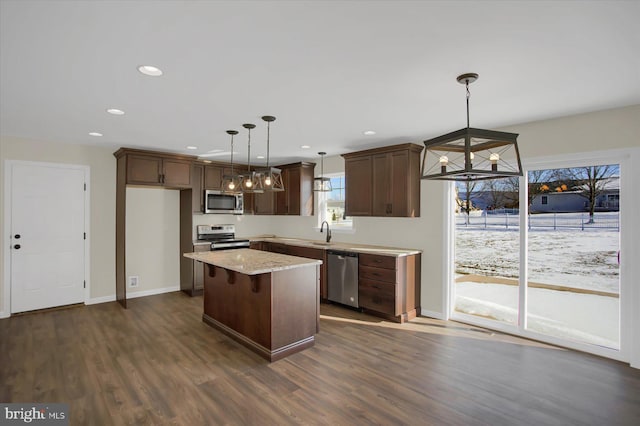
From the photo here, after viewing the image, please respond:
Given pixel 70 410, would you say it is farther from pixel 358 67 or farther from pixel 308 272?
pixel 358 67

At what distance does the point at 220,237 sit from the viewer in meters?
6.39

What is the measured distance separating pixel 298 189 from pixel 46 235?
3962mm

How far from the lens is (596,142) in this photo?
3340 mm

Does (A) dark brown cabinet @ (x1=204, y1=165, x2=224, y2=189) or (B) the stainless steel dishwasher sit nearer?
(B) the stainless steel dishwasher

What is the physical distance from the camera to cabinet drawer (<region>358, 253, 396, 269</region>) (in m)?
4.41

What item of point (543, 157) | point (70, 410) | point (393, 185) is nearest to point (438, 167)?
point (393, 185)

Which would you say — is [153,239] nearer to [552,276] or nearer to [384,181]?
[384,181]

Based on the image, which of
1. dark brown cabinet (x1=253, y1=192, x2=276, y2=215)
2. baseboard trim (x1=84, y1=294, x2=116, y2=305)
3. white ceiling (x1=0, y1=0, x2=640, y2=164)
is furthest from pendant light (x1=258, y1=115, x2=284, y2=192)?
baseboard trim (x1=84, y1=294, x2=116, y2=305)

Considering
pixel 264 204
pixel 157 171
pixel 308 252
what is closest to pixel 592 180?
pixel 308 252

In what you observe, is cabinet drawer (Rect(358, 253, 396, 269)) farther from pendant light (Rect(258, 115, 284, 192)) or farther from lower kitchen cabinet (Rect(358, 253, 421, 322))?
pendant light (Rect(258, 115, 284, 192))

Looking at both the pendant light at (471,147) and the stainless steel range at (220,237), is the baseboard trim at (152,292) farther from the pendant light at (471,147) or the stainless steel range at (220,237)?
the pendant light at (471,147)

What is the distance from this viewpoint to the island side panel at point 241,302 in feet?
10.9

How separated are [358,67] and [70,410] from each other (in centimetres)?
325

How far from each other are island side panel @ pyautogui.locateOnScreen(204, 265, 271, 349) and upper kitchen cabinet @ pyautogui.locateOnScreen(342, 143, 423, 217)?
2254 mm
